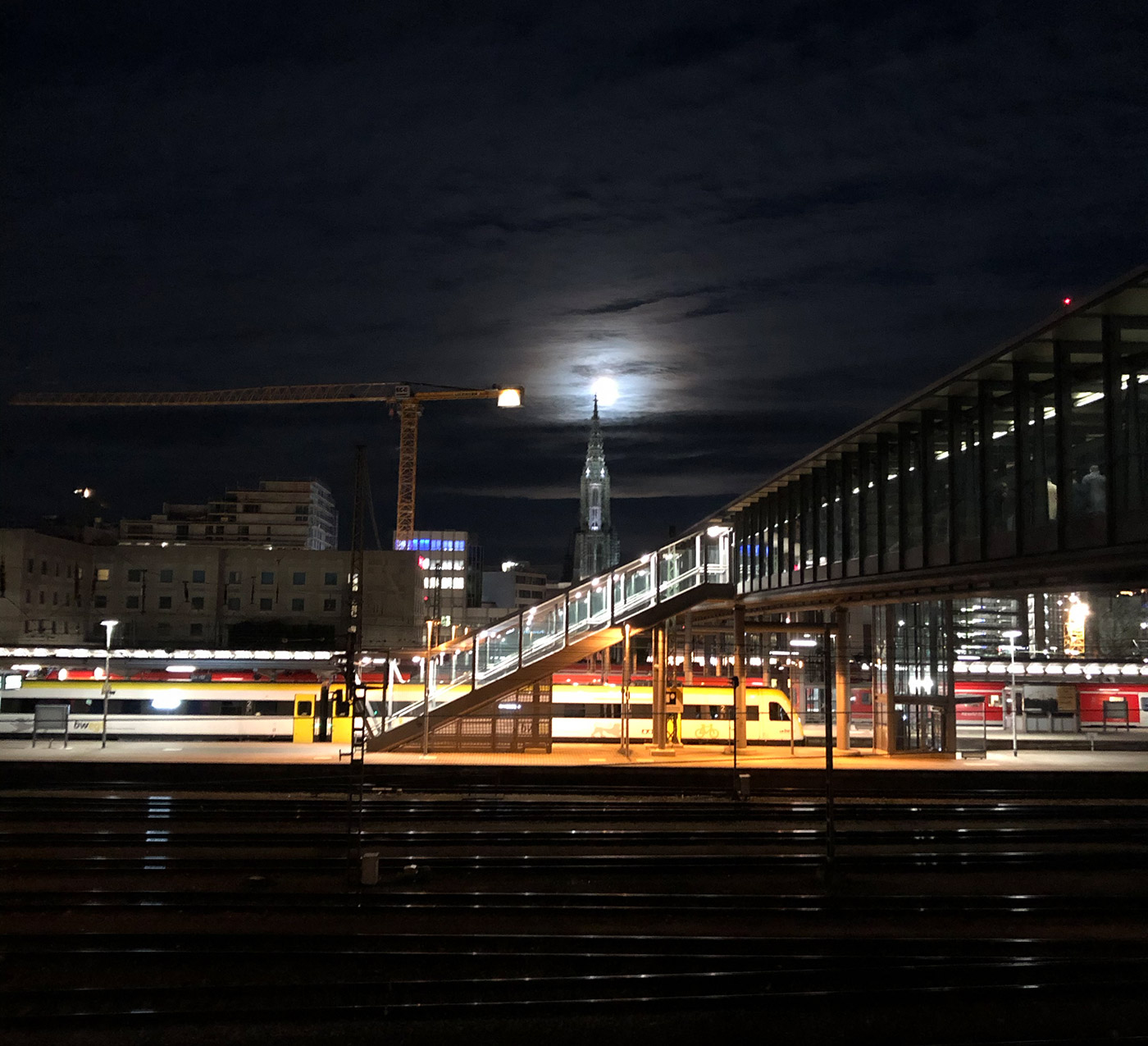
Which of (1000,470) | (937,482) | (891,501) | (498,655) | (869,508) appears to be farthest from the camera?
(498,655)

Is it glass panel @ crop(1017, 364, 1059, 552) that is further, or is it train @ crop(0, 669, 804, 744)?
train @ crop(0, 669, 804, 744)

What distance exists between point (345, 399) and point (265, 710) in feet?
262

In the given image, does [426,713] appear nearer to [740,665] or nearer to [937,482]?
[740,665]

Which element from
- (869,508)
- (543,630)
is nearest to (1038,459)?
(869,508)

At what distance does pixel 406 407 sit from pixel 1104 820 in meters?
93.8

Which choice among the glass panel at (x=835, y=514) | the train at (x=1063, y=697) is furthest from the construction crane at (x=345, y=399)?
the glass panel at (x=835, y=514)

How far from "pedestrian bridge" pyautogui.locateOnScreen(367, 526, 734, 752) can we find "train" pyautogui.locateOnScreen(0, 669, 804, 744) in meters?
4.78

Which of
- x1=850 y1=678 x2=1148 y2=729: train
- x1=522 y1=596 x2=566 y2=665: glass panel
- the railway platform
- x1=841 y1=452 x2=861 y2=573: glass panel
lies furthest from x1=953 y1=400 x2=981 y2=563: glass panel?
x1=850 y1=678 x2=1148 y2=729: train

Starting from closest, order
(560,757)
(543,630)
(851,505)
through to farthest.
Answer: (851,505) → (543,630) → (560,757)

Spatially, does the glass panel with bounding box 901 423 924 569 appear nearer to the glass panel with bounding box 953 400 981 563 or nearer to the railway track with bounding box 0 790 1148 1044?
the glass panel with bounding box 953 400 981 563

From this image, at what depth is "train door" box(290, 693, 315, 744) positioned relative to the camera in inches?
1210

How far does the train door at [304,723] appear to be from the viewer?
30.7m

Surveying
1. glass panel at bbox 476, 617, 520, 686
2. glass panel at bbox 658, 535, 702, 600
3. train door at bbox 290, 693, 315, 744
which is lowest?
train door at bbox 290, 693, 315, 744

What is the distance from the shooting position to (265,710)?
32656 millimetres
